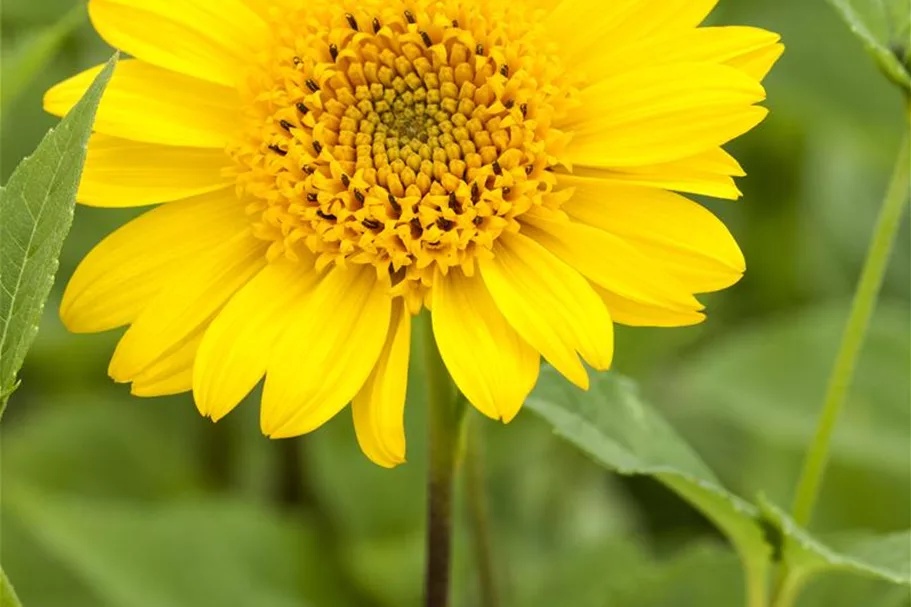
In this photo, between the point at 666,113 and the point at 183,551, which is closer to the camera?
the point at 666,113

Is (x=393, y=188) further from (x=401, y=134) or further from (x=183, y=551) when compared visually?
(x=183, y=551)

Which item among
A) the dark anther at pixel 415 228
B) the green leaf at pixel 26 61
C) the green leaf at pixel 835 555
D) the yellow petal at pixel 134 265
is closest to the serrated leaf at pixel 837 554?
the green leaf at pixel 835 555

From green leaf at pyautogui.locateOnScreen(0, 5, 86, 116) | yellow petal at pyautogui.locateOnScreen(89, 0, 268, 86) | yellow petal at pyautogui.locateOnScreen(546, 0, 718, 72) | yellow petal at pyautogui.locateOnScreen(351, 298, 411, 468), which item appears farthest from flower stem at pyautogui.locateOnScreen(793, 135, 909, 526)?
green leaf at pyautogui.locateOnScreen(0, 5, 86, 116)

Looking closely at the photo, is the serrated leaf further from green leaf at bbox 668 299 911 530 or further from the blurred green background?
green leaf at bbox 668 299 911 530

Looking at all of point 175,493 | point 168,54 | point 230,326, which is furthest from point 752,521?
point 175,493

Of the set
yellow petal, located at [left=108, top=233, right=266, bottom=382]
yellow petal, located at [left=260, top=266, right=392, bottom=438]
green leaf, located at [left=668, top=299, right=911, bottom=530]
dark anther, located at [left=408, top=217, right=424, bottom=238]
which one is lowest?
green leaf, located at [left=668, top=299, right=911, bottom=530]

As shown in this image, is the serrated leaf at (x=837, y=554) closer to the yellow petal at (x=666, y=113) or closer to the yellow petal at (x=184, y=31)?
the yellow petal at (x=666, y=113)

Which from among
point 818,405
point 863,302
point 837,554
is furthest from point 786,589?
point 818,405
